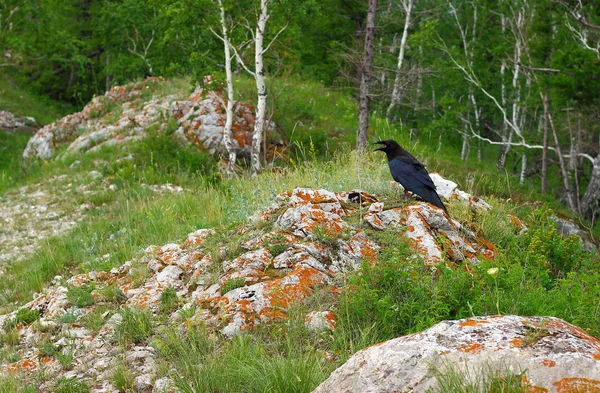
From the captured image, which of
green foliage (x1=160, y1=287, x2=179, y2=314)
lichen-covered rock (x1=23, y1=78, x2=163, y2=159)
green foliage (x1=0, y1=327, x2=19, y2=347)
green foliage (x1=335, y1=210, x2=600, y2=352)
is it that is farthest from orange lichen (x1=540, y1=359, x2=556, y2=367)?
lichen-covered rock (x1=23, y1=78, x2=163, y2=159)

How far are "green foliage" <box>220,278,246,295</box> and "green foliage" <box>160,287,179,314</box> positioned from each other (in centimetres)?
54

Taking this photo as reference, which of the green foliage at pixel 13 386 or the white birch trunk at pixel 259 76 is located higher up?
the white birch trunk at pixel 259 76

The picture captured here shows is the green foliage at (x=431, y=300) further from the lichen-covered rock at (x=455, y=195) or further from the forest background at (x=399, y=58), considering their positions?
the forest background at (x=399, y=58)

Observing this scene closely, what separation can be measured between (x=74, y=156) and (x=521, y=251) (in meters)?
13.5

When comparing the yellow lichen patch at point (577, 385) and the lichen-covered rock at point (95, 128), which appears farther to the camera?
the lichen-covered rock at point (95, 128)

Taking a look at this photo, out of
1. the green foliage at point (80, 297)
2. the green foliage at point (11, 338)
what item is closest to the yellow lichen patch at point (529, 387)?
the green foliage at point (80, 297)

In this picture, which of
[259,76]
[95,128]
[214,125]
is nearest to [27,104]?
[95,128]

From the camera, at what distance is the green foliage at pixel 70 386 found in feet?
14.1

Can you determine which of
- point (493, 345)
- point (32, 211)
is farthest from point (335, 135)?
point (493, 345)

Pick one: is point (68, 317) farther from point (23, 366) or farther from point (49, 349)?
point (23, 366)

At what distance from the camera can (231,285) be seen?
5348mm

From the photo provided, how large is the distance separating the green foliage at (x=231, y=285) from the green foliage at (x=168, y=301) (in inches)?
21.2

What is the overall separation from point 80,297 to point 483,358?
178 inches

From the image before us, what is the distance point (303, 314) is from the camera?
15.5 feet
